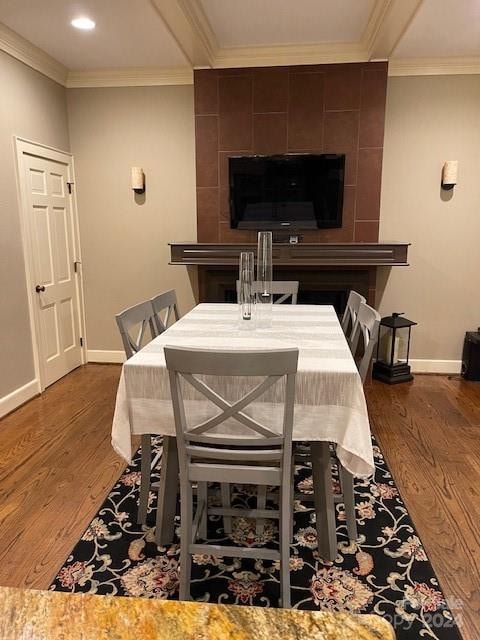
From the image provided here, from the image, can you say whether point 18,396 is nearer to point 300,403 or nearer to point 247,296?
point 247,296

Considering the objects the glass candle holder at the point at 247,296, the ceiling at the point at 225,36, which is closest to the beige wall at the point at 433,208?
the ceiling at the point at 225,36

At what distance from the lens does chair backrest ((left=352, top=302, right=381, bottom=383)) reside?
188 centimetres

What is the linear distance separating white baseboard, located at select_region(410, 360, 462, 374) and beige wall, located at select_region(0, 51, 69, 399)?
3.51 m

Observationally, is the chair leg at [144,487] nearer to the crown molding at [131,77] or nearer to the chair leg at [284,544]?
the chair leg at [284,544]

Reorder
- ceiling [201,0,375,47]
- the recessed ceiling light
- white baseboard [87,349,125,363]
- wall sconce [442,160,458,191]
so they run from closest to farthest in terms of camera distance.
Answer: ceiling [201,0,375,47] → the recessed ceiling light → wall sconce [442,160,458,191] → white baseboard [87,349,125,363]

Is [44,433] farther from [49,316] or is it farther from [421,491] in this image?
[421,491]

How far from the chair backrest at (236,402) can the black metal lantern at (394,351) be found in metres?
2.70

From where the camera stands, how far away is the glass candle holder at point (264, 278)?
232cm

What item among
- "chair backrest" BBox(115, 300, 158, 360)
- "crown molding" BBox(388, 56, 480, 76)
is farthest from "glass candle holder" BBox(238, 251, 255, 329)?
"crown molding" BBox(388, 56, 480, 76)

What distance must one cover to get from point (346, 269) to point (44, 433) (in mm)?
2767

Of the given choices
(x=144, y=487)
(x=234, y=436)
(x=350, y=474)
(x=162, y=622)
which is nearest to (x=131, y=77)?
(x=144, y=487)

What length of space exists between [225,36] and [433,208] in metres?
2.30

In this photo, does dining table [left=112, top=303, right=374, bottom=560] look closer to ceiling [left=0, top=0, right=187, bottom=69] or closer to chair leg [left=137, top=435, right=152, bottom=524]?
chair leg [left=137, top=435, right=152, bottom=524]

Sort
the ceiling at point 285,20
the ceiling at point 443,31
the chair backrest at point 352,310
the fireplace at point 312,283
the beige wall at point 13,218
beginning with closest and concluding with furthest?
1. the chair backrest at point 352,310
2. the ceiling at point 443,31
3. the ceiling at point 285,20
4. the beige wall at point 13,218
5. the fireplace at point 312,283
